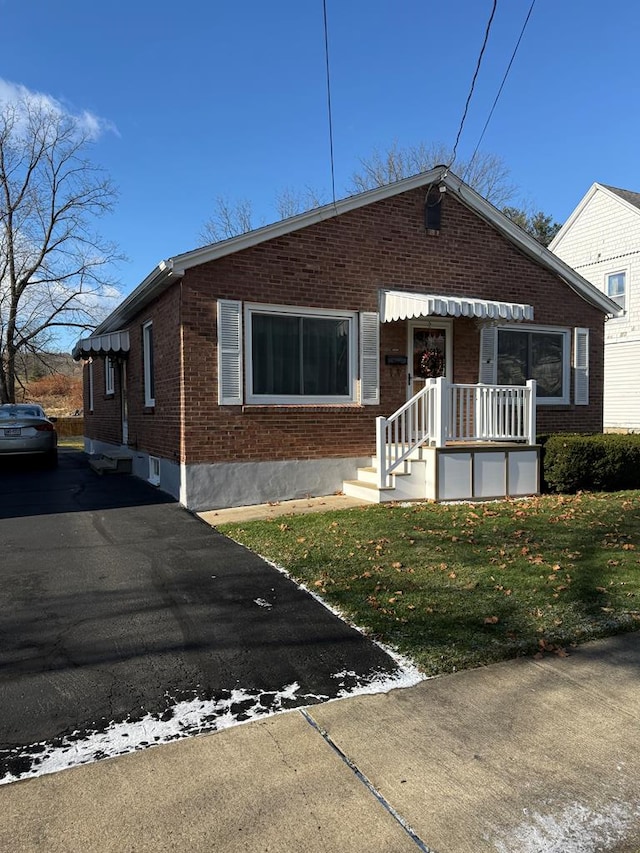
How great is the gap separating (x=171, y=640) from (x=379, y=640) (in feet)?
4.62

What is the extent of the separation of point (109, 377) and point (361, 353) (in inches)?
330

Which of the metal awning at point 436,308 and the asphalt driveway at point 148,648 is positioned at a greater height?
the metal awning at point 436,308

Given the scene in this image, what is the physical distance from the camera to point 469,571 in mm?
5344

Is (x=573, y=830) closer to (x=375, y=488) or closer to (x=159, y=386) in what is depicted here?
(x=375, y=488)

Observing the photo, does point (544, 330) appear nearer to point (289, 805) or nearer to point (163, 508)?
point (163, 508)

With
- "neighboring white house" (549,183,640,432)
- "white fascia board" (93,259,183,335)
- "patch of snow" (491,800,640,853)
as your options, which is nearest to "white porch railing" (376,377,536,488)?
"white fascia board" (93,259,183,335)

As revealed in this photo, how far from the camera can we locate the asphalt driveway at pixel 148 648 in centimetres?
302

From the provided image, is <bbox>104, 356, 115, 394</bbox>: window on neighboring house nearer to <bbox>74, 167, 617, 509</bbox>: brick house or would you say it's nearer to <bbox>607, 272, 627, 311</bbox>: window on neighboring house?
<bbox>74, 167, 617, 509</bbox>: brick house

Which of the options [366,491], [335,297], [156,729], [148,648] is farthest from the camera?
[335,297]

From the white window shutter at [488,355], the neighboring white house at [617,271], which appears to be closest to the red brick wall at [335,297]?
the white window shutter at [488,355]

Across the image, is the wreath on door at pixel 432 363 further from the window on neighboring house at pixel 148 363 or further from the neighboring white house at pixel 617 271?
the neighboring white house at pixel 617 271

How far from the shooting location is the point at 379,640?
4.01 metres

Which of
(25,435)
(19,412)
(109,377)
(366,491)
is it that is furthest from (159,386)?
(109,377)

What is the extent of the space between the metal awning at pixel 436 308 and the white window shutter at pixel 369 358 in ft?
0.74
